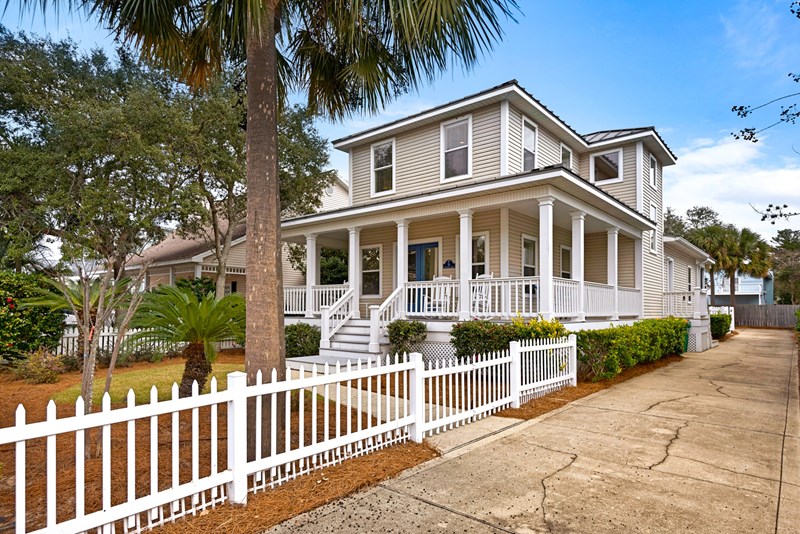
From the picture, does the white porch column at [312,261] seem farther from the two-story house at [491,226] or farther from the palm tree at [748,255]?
the palm tree at [748,255]

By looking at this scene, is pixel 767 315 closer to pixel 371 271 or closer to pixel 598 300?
pixel 598 300

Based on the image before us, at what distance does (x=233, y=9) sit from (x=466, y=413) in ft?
17.4

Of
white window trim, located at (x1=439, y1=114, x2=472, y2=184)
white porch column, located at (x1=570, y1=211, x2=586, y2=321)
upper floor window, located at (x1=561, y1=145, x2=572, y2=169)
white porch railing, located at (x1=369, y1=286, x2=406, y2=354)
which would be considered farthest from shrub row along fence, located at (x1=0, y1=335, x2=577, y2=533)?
upper floor window, located at (x1=561, y1=145, x2=572, y2=169)

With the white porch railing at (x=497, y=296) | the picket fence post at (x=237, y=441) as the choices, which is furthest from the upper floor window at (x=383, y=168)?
the picket fence post at (x=237, y=441)

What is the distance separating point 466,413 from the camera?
20.0 feet

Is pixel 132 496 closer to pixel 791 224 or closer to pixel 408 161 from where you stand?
pixel 791 224

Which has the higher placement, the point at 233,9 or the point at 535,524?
the point at 233,9

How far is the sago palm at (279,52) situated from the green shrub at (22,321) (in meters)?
8.06

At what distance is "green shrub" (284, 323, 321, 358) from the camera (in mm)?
12789

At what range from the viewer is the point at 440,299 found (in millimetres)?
11750

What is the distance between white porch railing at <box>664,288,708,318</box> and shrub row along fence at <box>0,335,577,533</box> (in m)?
13.9

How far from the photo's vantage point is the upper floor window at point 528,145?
13508 millimetres

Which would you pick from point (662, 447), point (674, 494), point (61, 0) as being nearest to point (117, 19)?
point (61, 0)

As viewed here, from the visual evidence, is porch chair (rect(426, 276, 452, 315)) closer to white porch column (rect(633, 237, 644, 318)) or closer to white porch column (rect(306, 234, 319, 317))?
white porch column (rect(306, 234, 319, 317))
